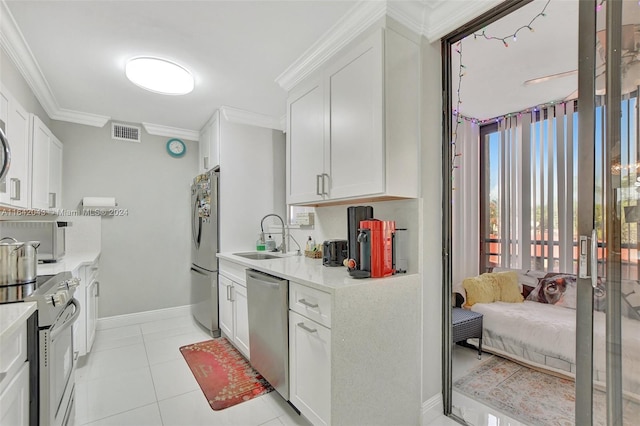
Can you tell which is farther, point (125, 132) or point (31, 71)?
point (125, 132)

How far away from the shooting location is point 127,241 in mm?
3650

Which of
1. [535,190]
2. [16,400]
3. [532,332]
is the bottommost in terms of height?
[532,332]

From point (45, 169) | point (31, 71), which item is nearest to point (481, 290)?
point (45, 169)

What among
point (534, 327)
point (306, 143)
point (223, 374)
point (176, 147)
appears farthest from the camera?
point (176, 147)

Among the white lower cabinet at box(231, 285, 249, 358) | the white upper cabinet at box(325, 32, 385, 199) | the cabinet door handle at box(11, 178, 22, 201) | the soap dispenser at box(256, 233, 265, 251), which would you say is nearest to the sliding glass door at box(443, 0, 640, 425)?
the white upper cabinet at box(325, 32, 385, 199)

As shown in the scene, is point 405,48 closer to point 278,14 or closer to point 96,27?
point 278,14

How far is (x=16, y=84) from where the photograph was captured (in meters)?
2.20

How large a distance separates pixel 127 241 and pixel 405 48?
3716 mm

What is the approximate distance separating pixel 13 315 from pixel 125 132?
3247mm

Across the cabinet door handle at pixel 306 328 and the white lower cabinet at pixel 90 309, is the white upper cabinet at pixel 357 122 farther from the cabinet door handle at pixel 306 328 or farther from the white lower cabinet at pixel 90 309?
the white lower cabinet at pixel 90 309

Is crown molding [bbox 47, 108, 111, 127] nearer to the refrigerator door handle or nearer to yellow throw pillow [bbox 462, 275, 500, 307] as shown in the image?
the refrigerator door handle

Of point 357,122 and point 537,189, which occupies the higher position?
point 357,122

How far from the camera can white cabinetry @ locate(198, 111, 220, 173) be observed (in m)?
3.33

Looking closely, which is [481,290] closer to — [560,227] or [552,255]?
[552,255]
